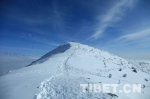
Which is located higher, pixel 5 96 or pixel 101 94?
pixel 101 94

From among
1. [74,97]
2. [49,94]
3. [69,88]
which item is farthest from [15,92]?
[74,97]

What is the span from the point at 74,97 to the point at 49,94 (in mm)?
3022

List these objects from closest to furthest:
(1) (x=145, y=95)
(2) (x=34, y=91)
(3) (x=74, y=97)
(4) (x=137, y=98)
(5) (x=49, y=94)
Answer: (3) (x=74, y=97) < (5) (x=49, y=94) < (2) (x=34, y=91) < (4) (x=137, y=98) < (1) (x=145, y=95)

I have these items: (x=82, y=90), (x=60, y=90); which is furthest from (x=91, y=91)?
(x=60, y=90)

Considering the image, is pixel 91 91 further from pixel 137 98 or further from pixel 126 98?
pixel 137 98

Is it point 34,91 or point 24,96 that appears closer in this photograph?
point 24,96

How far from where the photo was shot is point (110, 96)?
12500 millimetres

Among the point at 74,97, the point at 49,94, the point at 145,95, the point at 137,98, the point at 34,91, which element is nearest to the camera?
the point at 74,97

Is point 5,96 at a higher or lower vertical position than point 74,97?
lower

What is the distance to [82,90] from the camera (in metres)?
13.9

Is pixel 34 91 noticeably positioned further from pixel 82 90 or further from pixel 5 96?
pixel 82 90

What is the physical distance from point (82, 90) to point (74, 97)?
1851 mm

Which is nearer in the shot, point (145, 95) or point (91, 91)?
point (91, 91)

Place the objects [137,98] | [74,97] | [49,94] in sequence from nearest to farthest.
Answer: [74,97] → [49,94] → [137,98]
